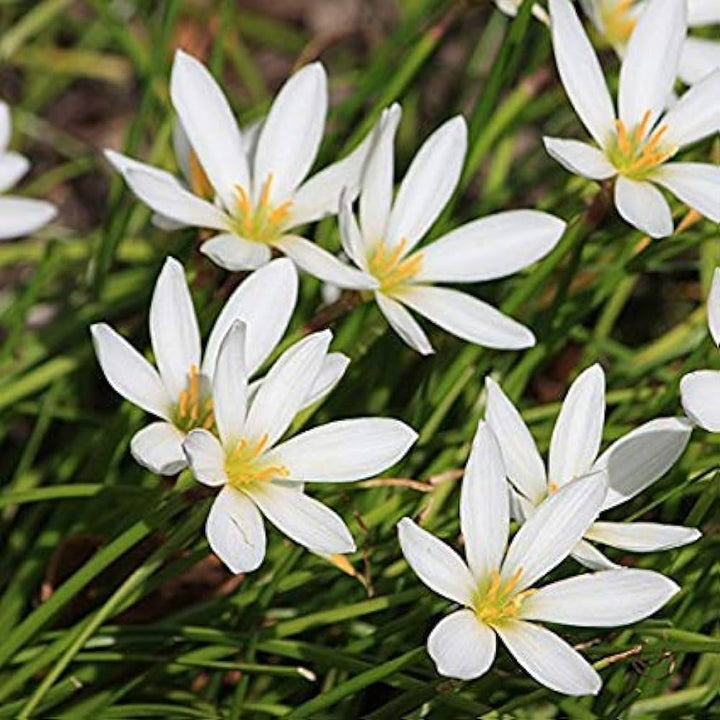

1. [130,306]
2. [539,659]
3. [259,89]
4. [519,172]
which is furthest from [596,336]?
[259,89]

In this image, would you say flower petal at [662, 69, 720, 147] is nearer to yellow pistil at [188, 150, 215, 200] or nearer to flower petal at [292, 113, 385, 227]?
flower petal at [292, 113, 385, 227]

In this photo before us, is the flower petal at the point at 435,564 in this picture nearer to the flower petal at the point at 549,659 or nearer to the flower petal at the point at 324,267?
the flower petal at the point at 549,659

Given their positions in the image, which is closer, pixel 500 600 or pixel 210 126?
pixel 500 600

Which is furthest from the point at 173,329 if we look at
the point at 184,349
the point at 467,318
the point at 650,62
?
the point at 650,62

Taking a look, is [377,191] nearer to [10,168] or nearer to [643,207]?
[643,207]

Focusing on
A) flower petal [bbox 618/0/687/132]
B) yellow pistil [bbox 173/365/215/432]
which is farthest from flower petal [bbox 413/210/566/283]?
yellow pistil [bbox 173/365/215/432]

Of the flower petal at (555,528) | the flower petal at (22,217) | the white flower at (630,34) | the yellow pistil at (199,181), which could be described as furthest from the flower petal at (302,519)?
the white flower at (630,34)
